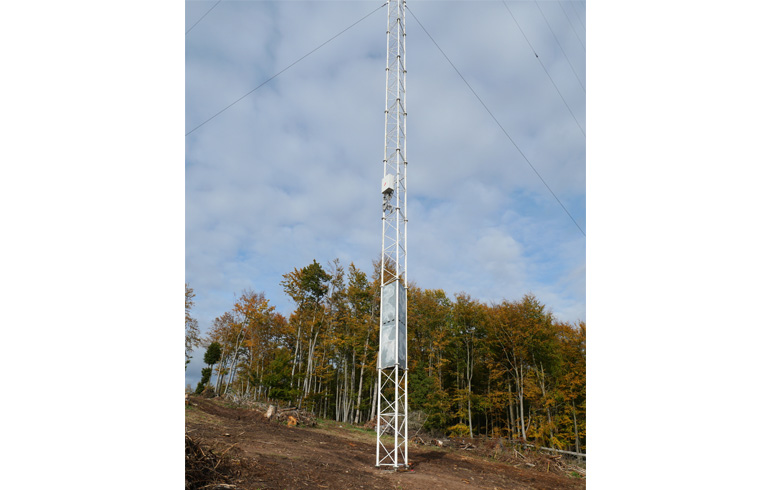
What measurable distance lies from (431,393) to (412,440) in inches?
142

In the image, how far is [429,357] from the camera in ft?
72.3

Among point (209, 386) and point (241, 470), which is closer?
point (241, 470)

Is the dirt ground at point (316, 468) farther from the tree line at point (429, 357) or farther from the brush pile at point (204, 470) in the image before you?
the tree line at point (429, 357)

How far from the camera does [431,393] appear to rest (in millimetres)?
20188

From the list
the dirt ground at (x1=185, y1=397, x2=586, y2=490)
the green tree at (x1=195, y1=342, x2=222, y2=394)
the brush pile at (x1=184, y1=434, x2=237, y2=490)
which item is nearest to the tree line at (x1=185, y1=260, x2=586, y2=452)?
the green tree at (x1=195, y1=342, x2=222, y2=394)

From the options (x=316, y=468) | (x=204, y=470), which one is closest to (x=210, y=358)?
(x=316, y=468)

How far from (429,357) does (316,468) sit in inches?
600

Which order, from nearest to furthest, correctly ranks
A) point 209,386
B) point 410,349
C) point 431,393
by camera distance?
point 431,393
point 410,349
point 209,386

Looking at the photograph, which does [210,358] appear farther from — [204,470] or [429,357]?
[204,470]

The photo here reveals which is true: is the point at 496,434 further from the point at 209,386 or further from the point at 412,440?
the point at 209,386

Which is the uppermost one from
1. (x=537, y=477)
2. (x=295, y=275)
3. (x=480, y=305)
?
(x=295, y=275)

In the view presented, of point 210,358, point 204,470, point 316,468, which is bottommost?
point 210,358

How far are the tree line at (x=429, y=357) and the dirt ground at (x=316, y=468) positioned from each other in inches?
229
